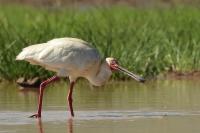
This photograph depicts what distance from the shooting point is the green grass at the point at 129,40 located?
16.7 meters

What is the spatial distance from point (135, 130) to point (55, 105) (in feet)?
8.89

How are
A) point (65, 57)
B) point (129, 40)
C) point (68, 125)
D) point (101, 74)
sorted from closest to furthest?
point (68, 125), point (65, 57), point (101, 74), point (129, 40)

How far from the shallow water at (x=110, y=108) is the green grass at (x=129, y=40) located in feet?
1.19

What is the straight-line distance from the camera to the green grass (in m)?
16.7

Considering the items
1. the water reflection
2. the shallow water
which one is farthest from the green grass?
the water reflection

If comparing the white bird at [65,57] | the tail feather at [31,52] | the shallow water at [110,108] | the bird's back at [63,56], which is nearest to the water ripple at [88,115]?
the shallow water at [110,108]

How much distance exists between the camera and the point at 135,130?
11.4 metres

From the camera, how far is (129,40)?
58.3 feet

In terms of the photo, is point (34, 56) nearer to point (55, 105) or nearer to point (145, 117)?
point (55, 105)

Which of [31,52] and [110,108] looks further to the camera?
[31,52]

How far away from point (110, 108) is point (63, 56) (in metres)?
0.92

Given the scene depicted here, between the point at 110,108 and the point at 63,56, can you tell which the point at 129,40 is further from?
the point at 110,108

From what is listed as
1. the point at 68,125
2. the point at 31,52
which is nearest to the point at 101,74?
the point at 31,52

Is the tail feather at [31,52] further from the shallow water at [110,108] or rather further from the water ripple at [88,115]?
the water ripple at [88,115]
